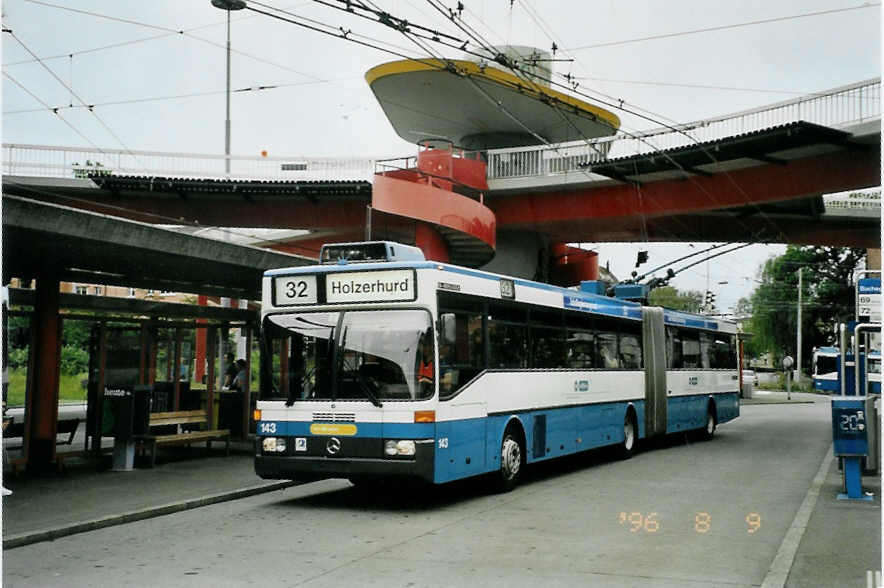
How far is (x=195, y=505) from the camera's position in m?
11.9

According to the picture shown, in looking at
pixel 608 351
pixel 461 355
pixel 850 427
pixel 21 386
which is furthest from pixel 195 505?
pixel 21 386

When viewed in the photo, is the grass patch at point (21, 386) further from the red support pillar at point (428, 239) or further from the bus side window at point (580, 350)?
the bus side window at point (580, 350)

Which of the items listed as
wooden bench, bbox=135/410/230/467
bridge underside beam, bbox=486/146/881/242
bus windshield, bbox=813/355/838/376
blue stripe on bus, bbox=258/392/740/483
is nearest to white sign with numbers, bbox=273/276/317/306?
blue stripe on bus, bbox=258/392/740/483

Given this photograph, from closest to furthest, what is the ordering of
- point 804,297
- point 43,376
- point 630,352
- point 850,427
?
point 850,427, point 43,376, point 630,352, point 804,297

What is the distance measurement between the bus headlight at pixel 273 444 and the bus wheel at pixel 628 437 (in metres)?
8.56

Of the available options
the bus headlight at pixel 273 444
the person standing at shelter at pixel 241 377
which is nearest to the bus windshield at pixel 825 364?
the person standing at shelter at pixel 241 377

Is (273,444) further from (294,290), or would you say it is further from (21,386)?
(21,386)

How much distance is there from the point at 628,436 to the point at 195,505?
957 cm

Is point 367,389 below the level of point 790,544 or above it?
above

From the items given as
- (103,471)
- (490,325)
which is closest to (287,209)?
(103,471)

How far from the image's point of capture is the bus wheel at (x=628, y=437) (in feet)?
61.2

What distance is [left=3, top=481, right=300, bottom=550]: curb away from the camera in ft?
30.6

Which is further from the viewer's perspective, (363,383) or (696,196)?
(696,196)

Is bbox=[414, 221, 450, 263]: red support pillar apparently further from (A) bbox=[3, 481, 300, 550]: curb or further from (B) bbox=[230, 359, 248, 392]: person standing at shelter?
(A) bbox=[3, 481, 300, 550]: curb
